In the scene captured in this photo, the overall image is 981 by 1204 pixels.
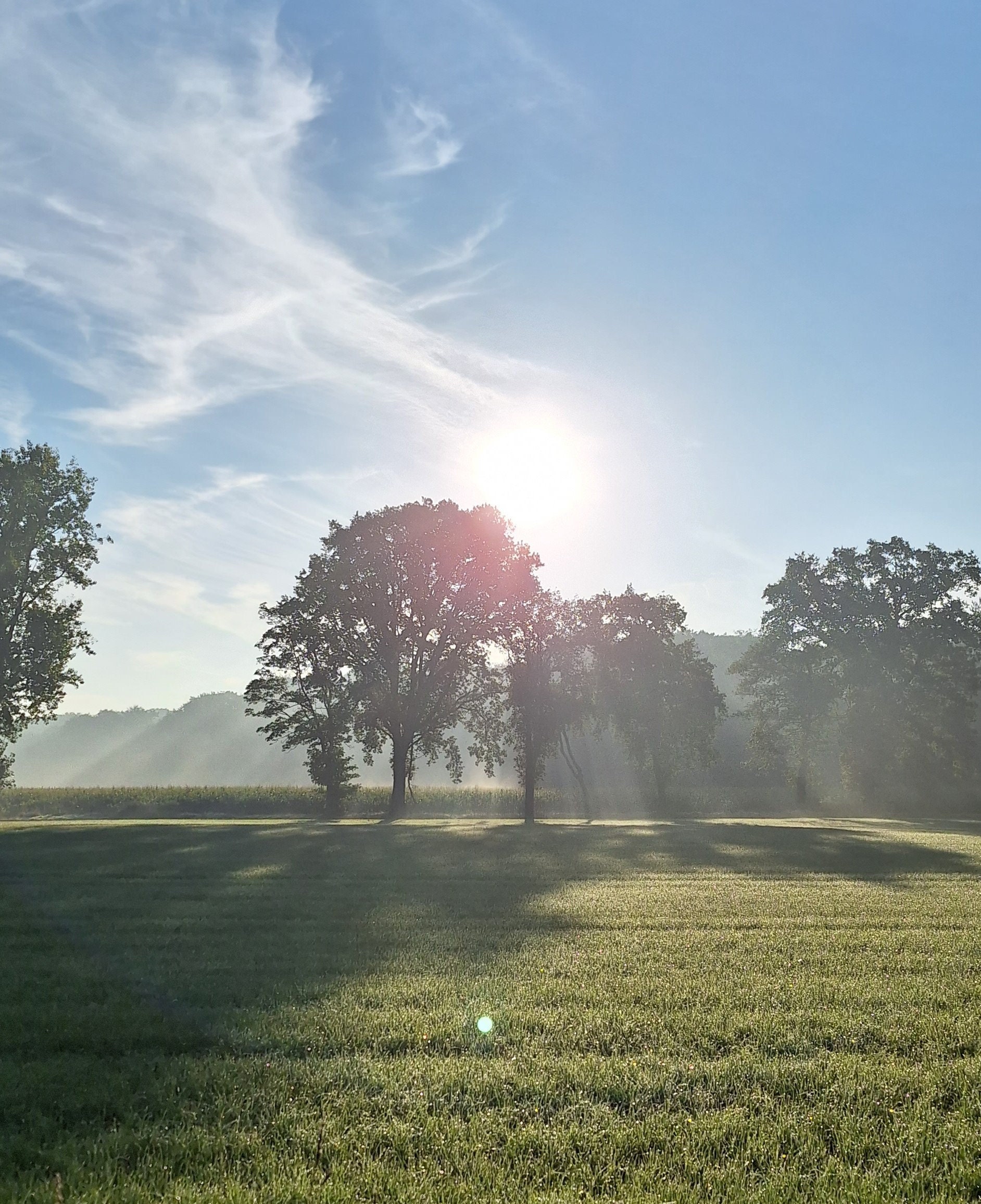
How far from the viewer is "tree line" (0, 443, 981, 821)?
38.9m

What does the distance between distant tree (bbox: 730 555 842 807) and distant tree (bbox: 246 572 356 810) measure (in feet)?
95.2

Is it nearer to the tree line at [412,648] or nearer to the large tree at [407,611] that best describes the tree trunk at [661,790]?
the tree line at [412,648]

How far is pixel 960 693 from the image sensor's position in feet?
184

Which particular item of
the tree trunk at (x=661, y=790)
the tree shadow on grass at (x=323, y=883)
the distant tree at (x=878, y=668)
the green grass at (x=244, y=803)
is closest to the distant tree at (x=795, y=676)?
the distant tree at (x=878, y=668)

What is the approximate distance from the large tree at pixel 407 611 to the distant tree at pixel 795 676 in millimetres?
23025

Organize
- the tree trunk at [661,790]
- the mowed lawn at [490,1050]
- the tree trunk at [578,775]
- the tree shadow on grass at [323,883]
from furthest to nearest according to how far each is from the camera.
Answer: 1. the tree trunk at [578,775]
2. the tree trunk at [661,790]
3. the tree shadow on grass at [323,883]
4. the mowed lawn at [490,1050]

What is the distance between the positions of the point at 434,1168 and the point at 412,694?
39809 millimetres

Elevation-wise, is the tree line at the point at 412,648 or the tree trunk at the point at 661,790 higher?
the tree line at the point at 412,648

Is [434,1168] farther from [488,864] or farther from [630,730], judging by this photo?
[630,730]

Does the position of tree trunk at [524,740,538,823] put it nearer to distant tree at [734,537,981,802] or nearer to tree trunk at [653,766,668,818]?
tree trunk at [653,766,668,818]

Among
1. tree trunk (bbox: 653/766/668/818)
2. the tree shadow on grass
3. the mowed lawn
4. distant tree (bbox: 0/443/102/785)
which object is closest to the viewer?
the mowed lawn

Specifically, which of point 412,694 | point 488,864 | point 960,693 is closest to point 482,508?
point 412,694

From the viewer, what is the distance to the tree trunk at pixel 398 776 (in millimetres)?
44250

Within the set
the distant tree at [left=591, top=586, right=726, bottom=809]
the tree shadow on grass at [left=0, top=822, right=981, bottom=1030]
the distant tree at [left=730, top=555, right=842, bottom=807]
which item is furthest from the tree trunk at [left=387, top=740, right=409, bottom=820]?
the distant tree at [left=730, top=555, right=842, bottom=807]
